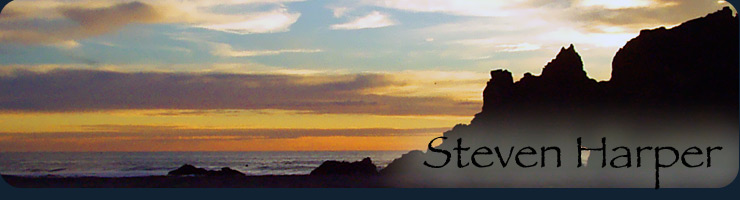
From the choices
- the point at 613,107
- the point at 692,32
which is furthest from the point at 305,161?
the point at 692,32

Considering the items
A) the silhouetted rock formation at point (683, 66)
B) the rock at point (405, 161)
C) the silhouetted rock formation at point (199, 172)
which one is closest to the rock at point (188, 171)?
the silhouetted rock formation at point (199, 172)

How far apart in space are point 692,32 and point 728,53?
2.37 ft

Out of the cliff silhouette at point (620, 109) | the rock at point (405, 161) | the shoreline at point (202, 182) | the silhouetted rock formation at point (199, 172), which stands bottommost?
the shoreline at point (202, 182)

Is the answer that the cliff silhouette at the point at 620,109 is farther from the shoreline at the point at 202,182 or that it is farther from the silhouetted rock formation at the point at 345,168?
the shoreline at the point at 202,182

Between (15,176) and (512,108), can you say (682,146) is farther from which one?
(15,176)

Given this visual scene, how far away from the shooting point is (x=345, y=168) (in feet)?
68.9

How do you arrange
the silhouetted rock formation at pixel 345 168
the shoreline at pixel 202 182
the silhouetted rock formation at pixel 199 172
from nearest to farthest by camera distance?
the shoreline at pixel 202 182, the silhouetted rock formation at pixel 345 168, the silhouetted rock formation at pixel 199 172

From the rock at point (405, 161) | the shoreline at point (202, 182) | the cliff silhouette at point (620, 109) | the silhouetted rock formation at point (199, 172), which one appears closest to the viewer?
the cliff silhouette at point (620, 109)

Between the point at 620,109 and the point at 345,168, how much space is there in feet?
17.8

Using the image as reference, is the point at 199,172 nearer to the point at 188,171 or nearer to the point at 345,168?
the point at 188,171

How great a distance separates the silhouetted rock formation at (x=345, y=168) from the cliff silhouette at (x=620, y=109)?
1.87 ft

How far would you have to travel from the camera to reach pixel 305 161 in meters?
30.2

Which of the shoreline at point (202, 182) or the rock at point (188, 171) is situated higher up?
the rock at point (188, 171)

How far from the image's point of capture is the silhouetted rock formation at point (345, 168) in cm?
2062
